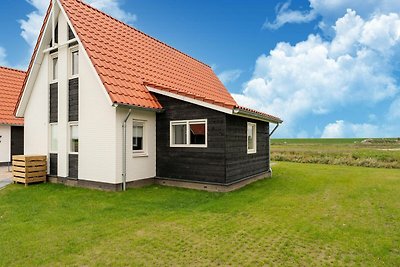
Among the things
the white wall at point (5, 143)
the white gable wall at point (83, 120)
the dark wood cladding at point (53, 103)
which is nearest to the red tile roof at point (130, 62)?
the white gable wall at point (83, 120)

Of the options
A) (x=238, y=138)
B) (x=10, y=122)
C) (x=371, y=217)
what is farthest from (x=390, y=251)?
(x=10, y=122)

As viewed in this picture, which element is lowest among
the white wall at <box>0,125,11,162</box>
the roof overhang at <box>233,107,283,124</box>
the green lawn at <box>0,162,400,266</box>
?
the green lawn at <box>0,162,400,266</box>

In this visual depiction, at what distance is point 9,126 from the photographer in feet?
63.9

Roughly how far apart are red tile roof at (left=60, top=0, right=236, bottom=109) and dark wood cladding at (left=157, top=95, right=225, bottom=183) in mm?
560

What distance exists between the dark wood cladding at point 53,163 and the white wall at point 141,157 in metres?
4.08

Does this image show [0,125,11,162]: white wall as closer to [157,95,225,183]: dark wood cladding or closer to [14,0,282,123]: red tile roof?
[14,0,282,123]: red tile roof

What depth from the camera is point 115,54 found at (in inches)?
490

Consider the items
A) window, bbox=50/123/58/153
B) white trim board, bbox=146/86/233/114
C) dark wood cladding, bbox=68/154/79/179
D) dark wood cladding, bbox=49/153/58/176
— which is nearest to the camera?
white trim board, bbox=146/86/233/114

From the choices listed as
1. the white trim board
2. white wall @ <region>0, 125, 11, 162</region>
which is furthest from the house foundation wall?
white wall @ <region>0, 125, 11, 162</region>

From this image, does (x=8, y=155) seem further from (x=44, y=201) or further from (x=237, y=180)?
(x=237, y=180)

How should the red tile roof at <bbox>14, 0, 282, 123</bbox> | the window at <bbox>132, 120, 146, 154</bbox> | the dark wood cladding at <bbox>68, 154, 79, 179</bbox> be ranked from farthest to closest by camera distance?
the dark wood cladding at <bbox>68, 154, 79, 179</bbox> → the window at <bbox>132, 120, 146, 154</bbox> → the red tile roof at <bbox>14, 0, 282, 123</bbox>

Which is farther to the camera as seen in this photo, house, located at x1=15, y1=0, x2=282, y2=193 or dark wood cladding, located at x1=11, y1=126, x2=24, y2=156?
dark wood cladding, located at x1=11, y1=126, x2=24, y2=156

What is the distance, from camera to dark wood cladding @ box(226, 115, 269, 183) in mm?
10898

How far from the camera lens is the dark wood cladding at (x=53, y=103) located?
13.1 meters
